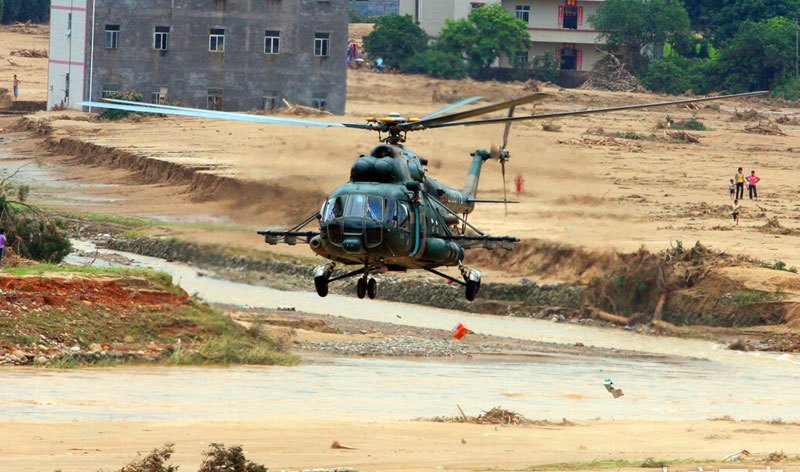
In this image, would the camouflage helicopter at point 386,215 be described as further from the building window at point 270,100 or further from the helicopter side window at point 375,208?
the building window at point 270,100

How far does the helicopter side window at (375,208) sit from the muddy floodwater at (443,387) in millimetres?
7970

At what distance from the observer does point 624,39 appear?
283 ft

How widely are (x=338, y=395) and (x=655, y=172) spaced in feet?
92.3

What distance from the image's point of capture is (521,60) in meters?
84.3

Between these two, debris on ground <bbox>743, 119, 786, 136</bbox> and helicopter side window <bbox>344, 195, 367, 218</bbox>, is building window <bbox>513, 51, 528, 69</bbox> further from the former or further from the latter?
helicopter side window <bbox>344, 195, 367, 218</bbox>

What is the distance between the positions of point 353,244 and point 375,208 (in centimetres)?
60

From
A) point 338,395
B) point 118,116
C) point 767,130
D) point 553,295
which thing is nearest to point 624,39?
point 767,130

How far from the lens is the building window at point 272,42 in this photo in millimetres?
71062

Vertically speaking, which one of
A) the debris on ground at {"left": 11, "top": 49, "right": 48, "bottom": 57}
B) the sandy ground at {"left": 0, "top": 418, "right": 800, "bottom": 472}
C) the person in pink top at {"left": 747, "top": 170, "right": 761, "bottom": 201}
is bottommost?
the sandy ground at {"left": 0, "top": 418, "right": 800, "bottom": 472}

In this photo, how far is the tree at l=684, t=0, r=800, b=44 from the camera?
9212 cm

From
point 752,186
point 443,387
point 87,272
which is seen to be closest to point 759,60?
point 752,186

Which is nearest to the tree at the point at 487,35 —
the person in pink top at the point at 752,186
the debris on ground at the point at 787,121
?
the debris on ground at the point at 787,121

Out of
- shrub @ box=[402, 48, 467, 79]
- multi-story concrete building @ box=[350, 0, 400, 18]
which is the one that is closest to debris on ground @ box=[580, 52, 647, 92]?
shrub @ box=[402, 48, 467, 79]

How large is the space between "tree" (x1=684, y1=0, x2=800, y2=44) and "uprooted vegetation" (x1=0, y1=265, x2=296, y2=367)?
65205mm
